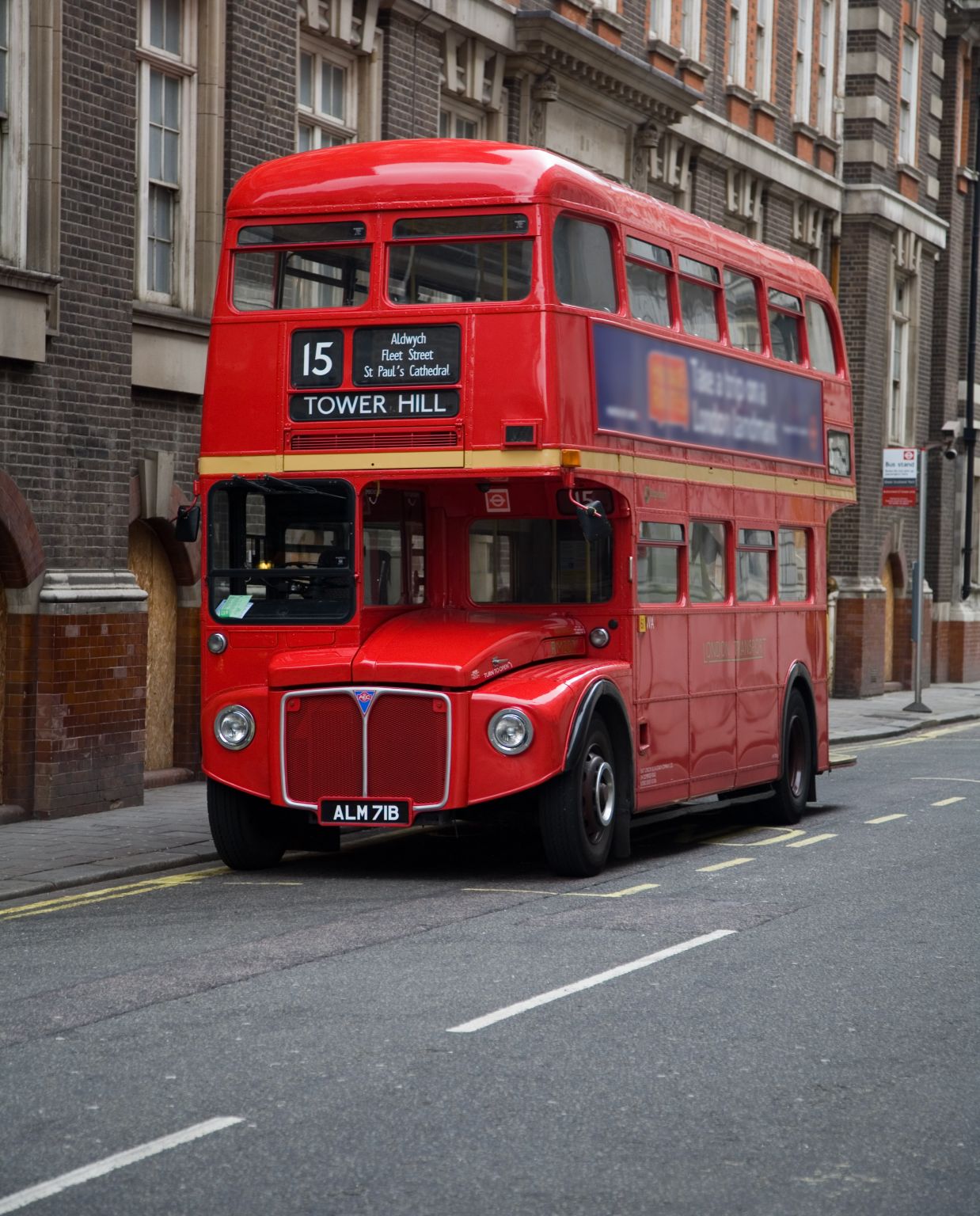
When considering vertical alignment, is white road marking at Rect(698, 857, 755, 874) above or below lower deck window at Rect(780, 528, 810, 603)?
below

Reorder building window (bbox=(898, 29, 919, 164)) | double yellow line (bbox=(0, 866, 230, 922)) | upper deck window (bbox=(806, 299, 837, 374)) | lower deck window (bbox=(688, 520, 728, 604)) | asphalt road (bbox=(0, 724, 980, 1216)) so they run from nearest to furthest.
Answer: asphalt road (bbox=(0, 724, 980, 1216)) < double yellow line (bbox=(0, 866, 230, 922)) < lower deck window (bbox=(688, 520, 728, 604)) < upper deck window (bbox=(806, 299, 837, 374)) < building window (bbox=(898, 29, 919, 164))

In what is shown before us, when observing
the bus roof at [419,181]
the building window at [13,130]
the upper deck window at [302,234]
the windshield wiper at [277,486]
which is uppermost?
the building window at [13,130]

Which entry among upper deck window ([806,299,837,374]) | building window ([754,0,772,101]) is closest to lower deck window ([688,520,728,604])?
Result: upper deck window ([806,299,837,374])

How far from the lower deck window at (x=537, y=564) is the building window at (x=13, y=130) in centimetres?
460

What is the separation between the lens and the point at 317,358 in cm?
1226

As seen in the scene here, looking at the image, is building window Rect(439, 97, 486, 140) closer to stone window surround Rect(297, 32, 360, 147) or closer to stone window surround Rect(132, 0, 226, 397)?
stone window surround Rect(297, 32, 360, 147)

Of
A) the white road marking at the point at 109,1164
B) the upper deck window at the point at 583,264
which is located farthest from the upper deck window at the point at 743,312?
the white road marking at the point at 109,1164

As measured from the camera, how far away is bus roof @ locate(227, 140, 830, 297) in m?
12.1

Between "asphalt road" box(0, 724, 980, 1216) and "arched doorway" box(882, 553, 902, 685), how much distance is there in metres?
24.4

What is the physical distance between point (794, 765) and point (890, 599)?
2092cm

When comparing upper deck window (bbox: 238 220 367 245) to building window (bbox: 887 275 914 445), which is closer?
upper deck window (bbox: 238 220 367 245)

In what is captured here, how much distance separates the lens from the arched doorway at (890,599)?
36406 millimetres

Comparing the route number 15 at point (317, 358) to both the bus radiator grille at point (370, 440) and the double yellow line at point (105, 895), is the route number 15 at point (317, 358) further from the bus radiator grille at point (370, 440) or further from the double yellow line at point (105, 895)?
the double yellow line at point (105, 895)

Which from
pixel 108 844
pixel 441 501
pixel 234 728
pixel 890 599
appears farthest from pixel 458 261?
pixel 890 599
